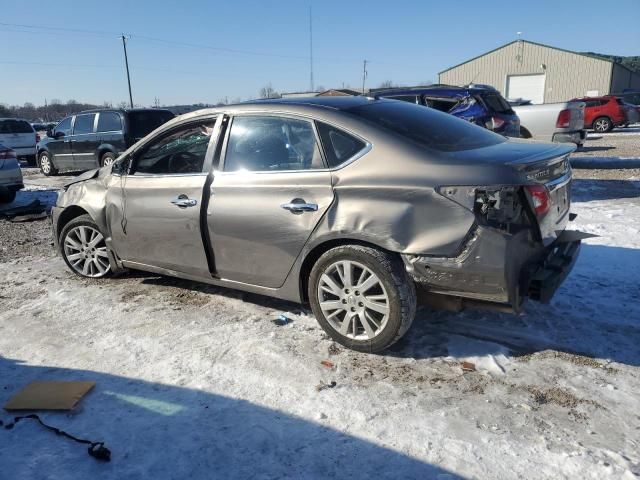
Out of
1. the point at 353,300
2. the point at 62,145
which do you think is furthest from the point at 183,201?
the point at 62,145

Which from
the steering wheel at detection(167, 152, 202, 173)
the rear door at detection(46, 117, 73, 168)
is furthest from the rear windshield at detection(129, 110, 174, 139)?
the steering wheel at detection(167, 152, 202, 173)

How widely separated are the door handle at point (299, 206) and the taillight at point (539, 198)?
1360 mm

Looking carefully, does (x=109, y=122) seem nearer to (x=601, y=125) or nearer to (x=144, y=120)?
(x=144, y=120)

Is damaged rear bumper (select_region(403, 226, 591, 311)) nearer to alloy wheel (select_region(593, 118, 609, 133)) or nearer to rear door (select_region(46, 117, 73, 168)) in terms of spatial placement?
rear door (select_region(46, 117, 73, 168))

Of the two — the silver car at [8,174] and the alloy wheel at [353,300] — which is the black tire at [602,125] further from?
the alloy wheel at [353,300]

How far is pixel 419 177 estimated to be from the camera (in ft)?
10.5

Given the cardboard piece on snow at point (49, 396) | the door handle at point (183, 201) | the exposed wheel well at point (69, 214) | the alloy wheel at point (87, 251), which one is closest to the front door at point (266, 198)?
the door handle at point (183, 201)

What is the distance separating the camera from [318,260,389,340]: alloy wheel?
340 centimetres

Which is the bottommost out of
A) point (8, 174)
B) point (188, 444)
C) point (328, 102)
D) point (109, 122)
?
point (188, 444)

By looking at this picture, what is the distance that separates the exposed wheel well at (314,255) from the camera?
11.3 feet

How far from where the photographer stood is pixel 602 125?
2511cm

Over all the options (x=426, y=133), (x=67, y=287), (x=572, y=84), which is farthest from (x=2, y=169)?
(x=572, y=84)

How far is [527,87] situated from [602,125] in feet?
81.9

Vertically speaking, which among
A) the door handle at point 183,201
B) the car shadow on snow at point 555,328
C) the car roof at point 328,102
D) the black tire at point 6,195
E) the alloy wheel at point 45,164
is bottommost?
the car shadow on snow at point 555,328
